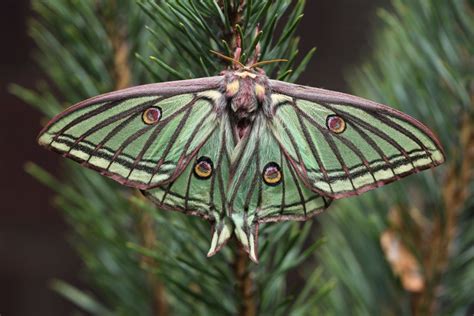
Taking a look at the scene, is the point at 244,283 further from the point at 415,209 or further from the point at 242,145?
the point at 415,209

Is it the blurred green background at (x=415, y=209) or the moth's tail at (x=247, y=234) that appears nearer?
the moth's tail at (x=247, y=234)

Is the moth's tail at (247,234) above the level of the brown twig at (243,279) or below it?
above

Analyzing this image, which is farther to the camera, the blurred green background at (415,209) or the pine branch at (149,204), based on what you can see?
the blurred green background at (415,209)

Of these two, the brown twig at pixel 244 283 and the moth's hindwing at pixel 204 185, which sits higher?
the moth's hindwing at pixel 204 185

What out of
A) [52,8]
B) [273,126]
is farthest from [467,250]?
[52,8]

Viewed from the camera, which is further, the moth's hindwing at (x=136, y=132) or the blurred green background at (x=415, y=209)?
the blurred green background at (x=415, y=209)

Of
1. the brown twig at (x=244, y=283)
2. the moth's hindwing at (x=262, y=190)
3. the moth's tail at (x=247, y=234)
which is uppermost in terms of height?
the moth's hindwing at (x=262, y=190)

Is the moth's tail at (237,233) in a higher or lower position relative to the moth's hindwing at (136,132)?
lower

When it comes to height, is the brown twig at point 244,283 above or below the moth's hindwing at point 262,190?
below
